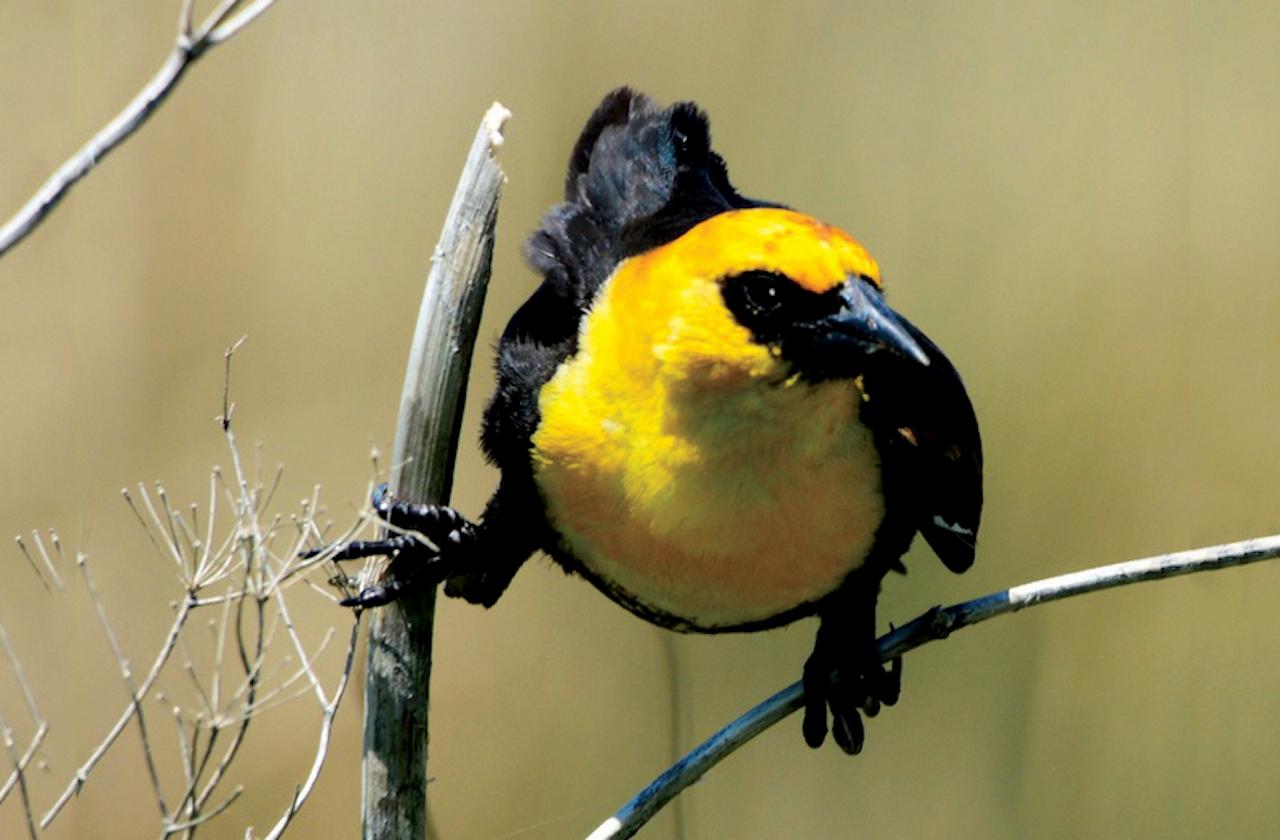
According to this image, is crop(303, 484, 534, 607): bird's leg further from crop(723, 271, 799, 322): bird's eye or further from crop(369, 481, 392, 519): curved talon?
crop(723, 271, 799, 322): bird's eye

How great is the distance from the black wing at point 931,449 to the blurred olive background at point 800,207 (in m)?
0.45

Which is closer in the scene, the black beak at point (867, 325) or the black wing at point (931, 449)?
the black beak at point (867, 325)

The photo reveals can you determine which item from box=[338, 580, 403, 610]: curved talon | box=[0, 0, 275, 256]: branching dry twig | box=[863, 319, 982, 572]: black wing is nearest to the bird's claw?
box=[863, 319, 982, 572]: black wing

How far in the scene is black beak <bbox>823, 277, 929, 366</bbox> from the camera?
1302mm

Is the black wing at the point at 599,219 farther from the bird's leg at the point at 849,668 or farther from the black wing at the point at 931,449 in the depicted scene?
the bird's leg at the point at 849,668

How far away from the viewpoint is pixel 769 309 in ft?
4.33

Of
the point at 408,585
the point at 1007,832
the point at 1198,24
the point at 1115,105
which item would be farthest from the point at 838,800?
the point at 1198,24

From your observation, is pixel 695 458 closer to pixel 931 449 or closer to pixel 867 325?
pixel 867 325

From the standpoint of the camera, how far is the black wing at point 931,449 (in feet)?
4.88

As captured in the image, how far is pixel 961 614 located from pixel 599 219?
2.03 ft

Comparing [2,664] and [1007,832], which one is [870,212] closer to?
[1007,832]

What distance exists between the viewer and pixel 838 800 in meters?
2.06

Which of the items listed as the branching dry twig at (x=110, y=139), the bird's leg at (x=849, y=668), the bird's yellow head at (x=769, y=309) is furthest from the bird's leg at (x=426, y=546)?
the branching dry twig at (x=110, y=139)

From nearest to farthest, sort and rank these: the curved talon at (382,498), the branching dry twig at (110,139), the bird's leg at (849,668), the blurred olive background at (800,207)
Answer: the branching dry twig at (110,139) < the curved talon at (382,498) < the bird's leg at (849,668) < the blurred olive background at (800,207)
